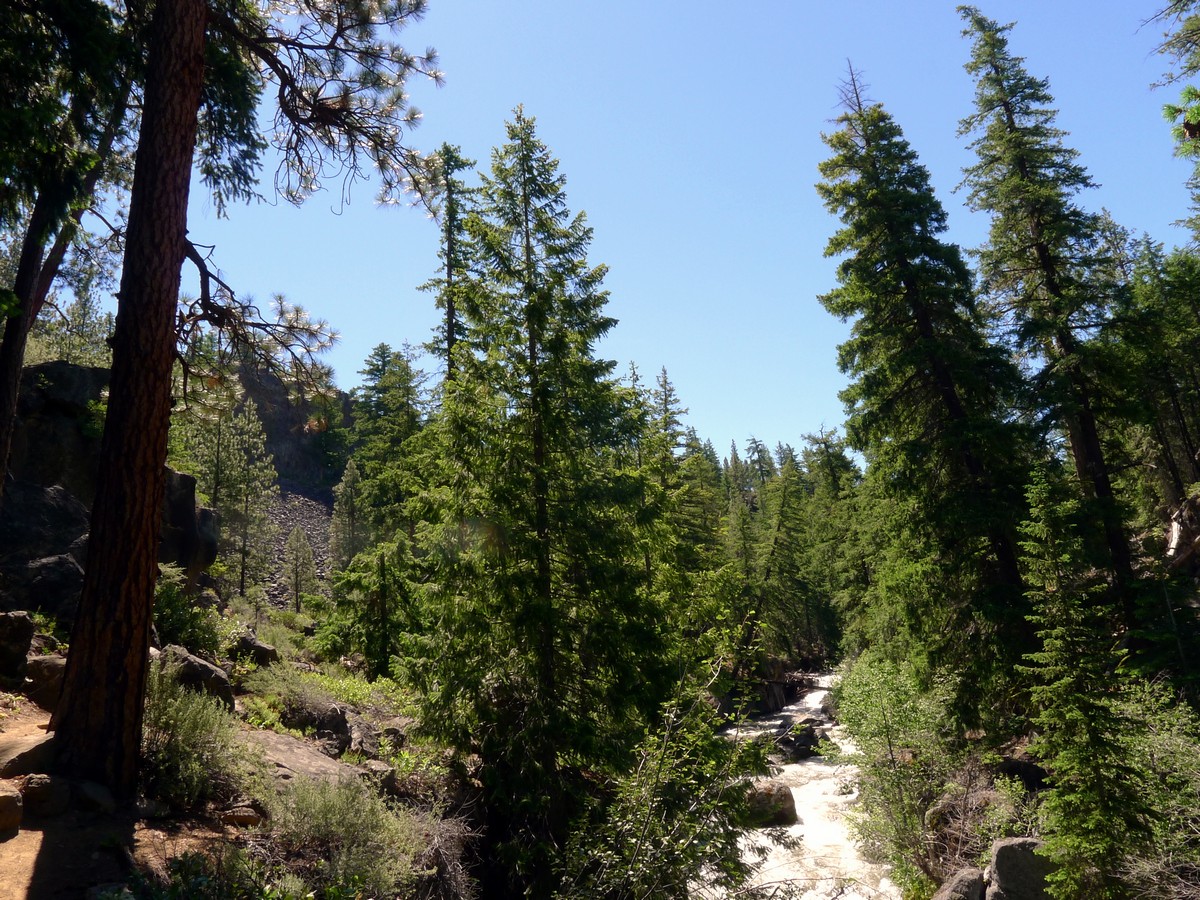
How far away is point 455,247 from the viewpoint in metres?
18.8

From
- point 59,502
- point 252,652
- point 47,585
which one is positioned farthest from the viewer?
point 252,652

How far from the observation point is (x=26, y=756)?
5129 mm

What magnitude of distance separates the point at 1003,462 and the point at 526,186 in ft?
36.6

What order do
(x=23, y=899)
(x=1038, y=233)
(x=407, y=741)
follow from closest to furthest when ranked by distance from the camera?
1. (x=23, y=899)
2. (x=407, y=741)
3. (x=1038, y=233)

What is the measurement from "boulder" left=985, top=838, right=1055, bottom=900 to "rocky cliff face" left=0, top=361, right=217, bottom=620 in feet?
42.2

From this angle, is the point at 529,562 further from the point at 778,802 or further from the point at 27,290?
the point at 778,802

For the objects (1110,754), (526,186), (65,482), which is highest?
(526,186)

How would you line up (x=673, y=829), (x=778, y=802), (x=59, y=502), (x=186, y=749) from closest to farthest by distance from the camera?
(x=673, y=829) < (x=186, y=749) < (x=59, y=502) < (x=778, y=802)

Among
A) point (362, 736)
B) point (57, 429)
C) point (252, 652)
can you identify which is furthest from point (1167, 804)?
point (57, 429)

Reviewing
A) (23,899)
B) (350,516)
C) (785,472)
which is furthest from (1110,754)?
(350,516)

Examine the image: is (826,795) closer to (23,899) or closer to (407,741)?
(407,741)

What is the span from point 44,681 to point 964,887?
12243mm

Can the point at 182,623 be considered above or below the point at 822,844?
above

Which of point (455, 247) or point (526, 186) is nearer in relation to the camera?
point (526, 186)
